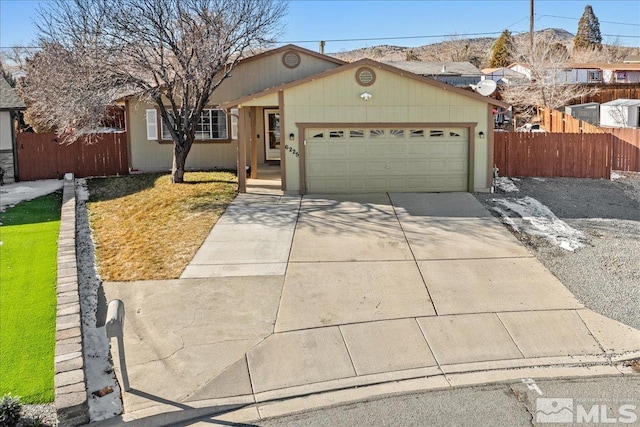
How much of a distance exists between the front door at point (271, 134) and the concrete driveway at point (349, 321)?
1010cm

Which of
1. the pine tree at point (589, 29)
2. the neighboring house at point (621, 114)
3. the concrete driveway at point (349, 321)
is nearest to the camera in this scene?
the concrete driveway at point (349, 321)

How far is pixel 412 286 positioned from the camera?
8.56 metres

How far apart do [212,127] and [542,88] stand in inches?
849

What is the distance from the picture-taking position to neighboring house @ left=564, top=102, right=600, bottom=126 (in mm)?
31078

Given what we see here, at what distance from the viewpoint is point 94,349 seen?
6.78 meters

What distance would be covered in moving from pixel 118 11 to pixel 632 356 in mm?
13678

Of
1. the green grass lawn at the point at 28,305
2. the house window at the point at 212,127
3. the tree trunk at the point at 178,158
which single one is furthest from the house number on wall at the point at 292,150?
the green grass lawn at the point at 28,305

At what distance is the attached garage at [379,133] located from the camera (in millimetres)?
14898

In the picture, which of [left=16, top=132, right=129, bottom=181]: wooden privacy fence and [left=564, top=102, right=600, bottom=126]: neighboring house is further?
[left=564, top=102, right=600, bottom=126]: neighboring house

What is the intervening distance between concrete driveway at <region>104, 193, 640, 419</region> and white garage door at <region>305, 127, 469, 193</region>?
4201 millimetres

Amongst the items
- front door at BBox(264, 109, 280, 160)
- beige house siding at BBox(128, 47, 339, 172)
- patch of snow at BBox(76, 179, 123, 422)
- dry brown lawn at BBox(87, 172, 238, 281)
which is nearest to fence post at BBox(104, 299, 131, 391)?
patch of snow at BBox(76, 179, 123, 422)

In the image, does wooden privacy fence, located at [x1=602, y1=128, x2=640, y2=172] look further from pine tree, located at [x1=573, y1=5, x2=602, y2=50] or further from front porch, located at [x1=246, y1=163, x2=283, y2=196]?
pine tree, located at [x1=573, y1=5, x2=602, y2=50]

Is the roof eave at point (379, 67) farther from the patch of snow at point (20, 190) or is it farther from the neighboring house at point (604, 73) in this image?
the neighboring house at point (604, 73)

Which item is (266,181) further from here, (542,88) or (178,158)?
(542,88)
